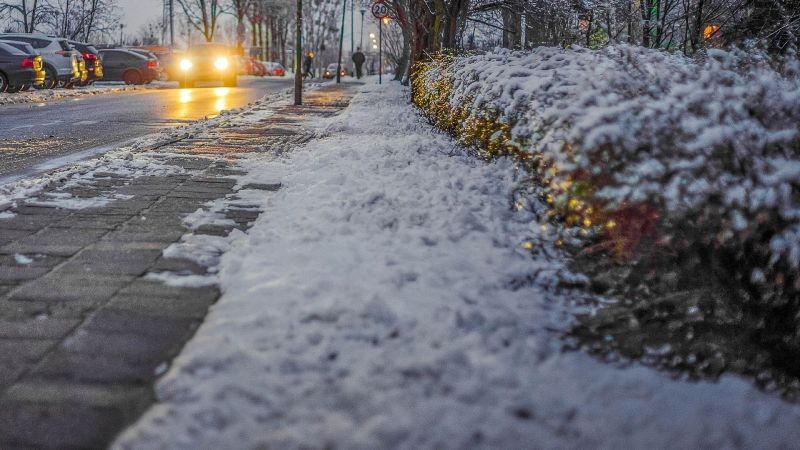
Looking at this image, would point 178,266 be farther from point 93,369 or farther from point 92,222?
point 92,222

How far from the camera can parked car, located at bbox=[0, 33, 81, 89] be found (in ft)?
74.2

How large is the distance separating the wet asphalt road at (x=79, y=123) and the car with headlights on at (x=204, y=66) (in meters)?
7.91

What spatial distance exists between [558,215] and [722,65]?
1259 mm

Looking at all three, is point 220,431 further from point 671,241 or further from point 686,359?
point 671,241

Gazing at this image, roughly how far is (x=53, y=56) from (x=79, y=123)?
501 inches

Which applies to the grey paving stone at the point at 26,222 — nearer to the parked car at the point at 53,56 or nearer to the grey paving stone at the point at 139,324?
the grey paving stone at the point at 139,324

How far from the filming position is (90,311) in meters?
3.14

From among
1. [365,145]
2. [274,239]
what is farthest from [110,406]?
[365,145]

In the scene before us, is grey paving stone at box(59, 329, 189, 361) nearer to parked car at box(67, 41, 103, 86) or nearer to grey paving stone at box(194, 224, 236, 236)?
grey paving stone at box(194, 224, 236, 236)

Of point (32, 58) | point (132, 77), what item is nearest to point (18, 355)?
point (32, 58)

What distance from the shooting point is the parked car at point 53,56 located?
22625 mm

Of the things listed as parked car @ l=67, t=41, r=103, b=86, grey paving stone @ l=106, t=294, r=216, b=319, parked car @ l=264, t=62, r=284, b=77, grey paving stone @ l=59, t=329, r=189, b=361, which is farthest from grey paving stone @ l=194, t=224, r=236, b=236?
parked car @ l=264, t=62, r=284, b=77

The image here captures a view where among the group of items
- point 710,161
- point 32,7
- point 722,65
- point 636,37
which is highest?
point 32,7

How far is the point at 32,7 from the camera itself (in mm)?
44469
